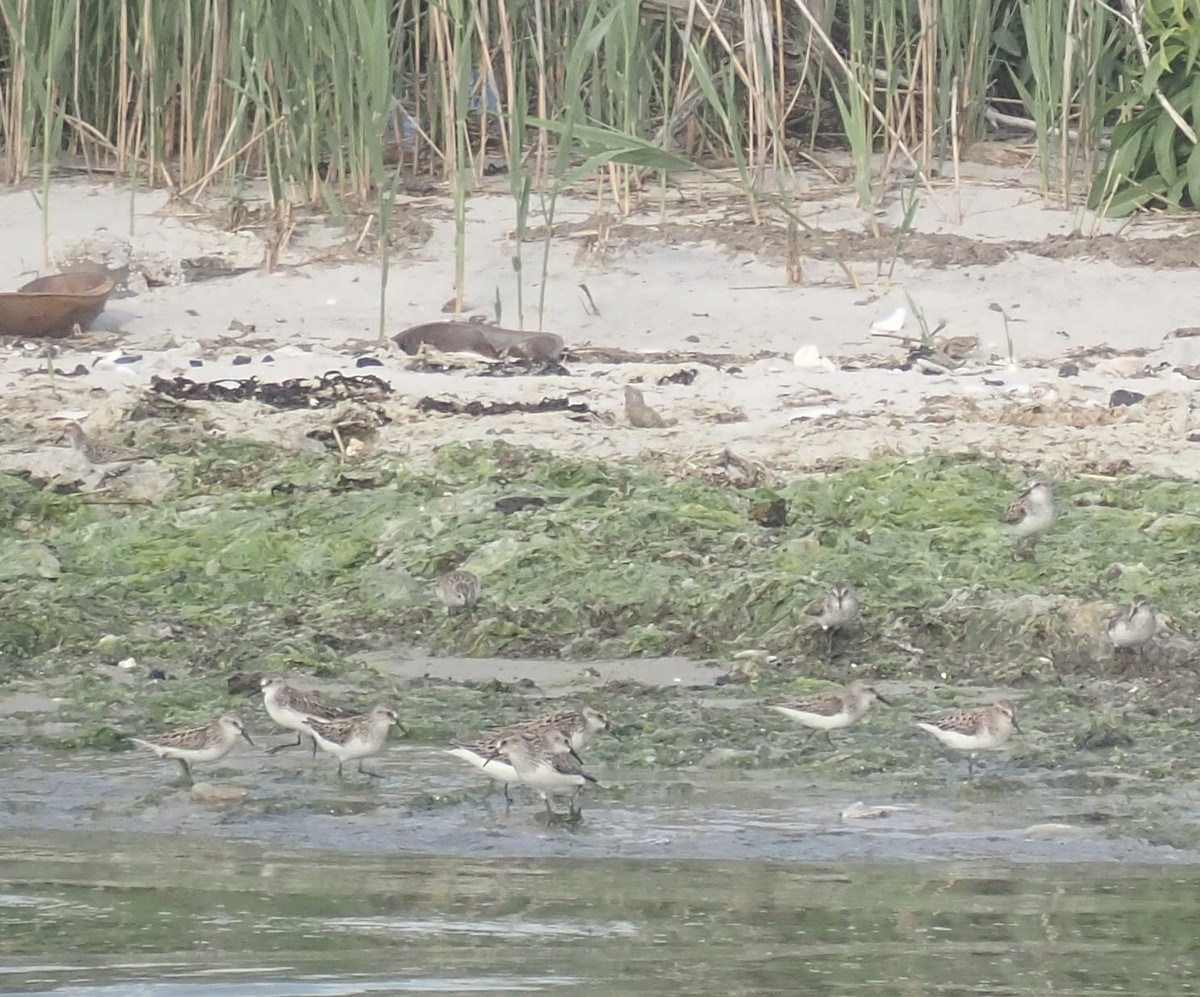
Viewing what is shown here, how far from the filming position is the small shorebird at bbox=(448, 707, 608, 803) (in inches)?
262

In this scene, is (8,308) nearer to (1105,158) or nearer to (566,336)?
(566,336)

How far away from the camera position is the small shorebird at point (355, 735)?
22.8ft

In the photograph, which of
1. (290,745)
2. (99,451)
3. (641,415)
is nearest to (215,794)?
(290,745)

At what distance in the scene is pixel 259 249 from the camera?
14.9m

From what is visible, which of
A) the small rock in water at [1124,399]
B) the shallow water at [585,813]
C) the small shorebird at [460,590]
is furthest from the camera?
the small rock in water at [1124,399]

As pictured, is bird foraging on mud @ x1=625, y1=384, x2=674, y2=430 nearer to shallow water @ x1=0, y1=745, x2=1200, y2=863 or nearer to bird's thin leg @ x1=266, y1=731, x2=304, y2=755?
bird's thin leg @ x1=266, y1=731, x2=304, y2=755

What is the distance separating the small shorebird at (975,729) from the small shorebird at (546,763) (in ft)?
3.40

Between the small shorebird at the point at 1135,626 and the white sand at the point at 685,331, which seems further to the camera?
the white sand at the point at 685,331

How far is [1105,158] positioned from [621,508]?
7059 mm

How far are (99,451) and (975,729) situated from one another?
4993mm

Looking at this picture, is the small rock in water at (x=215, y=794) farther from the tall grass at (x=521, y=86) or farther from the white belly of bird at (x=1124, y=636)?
the tall grass at (x=521, y=86)

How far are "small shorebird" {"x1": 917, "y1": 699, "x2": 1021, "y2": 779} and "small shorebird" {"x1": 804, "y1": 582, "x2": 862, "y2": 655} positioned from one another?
111 cm

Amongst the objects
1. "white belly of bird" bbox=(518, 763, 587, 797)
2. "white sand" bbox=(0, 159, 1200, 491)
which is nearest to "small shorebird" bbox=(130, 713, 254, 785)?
"white belly of bird" bbox=(518, 763, 587, 797)

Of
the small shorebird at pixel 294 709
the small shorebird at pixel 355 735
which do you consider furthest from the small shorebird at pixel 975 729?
the small shorebird at pixel 294 709
